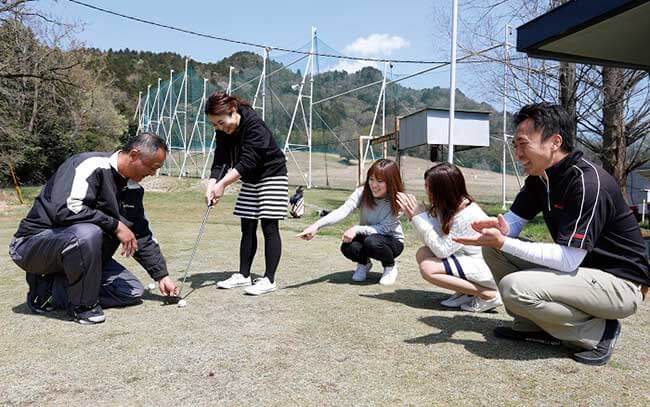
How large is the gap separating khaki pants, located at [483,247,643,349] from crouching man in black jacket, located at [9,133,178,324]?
2.04m

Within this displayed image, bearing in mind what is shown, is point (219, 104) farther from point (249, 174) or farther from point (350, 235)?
point (350, 235)

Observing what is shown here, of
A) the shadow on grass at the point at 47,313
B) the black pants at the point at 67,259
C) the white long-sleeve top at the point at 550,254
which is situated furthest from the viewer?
the shadow on grass at the point at 47,313

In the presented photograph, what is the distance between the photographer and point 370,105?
711 inches

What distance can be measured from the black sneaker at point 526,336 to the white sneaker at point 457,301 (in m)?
0.57

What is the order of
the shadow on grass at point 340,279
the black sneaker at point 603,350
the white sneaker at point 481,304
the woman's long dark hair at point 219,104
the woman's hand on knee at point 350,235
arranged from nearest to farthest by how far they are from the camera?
the black sneaker at point 603,350
the white sneaker at point 481,304
the woman's long dark hair at point 219,104
the woman's hand on knee at point 350,235
the shadow on grass at point 340,279

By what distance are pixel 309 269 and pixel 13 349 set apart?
2.53m

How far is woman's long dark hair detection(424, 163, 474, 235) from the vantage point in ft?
9.84

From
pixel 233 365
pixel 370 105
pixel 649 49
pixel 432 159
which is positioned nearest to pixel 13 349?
pixel 233 365

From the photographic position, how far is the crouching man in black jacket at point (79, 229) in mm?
2729

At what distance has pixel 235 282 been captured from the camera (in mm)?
3711

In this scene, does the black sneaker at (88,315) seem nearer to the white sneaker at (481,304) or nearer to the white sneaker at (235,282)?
the white sneaker at (235,282)

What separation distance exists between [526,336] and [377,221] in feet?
5.31

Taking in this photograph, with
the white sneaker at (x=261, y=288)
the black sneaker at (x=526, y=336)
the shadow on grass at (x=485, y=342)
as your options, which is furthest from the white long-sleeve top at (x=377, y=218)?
the black sneaker at (x=526, y=336)

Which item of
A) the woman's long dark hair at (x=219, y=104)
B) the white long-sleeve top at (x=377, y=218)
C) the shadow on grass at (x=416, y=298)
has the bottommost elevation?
the shadow on grass at (x=416, y=298)
